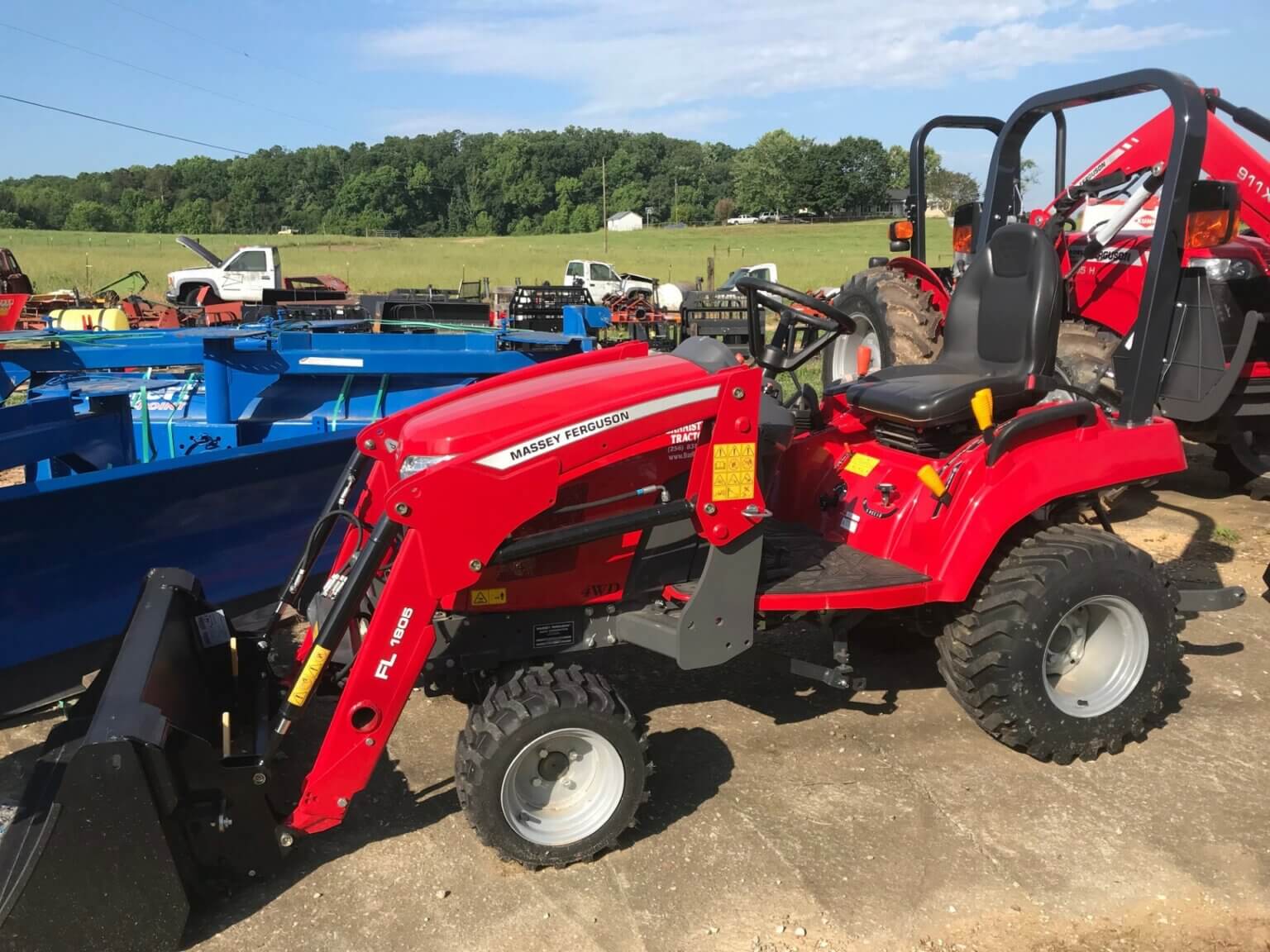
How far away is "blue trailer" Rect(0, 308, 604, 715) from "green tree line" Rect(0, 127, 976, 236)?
2665 inches

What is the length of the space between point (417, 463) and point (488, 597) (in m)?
0.47

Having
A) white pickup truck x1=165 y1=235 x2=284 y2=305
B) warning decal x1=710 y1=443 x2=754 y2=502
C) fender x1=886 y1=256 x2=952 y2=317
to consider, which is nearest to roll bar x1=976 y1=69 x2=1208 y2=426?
warning decal x1=710 y1=443 x2=754 y2=502

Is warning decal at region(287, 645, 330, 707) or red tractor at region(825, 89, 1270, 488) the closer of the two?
warning decal at region(287, 645, 330, 707)

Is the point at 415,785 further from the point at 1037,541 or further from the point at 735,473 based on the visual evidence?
the point at 1037,541

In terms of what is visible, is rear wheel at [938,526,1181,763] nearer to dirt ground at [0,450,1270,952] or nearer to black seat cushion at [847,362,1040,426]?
dirt ground at [0,450,1270,952]

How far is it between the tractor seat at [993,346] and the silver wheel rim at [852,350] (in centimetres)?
283

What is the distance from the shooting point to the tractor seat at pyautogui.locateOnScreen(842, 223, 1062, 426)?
361cm

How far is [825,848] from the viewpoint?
3104 millimetres

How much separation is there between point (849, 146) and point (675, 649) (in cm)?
9222

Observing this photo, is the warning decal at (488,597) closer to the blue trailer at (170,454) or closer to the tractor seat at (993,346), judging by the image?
the blue trailer at (170,454)

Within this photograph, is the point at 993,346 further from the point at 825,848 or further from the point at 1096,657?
the point at 825,848

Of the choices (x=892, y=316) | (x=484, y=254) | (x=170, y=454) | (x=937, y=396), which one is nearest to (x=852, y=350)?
(x=892, y=316)

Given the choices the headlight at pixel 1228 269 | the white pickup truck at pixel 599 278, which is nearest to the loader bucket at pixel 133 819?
the headlight at pixel 1228 269

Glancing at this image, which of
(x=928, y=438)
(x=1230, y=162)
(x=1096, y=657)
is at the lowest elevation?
(x=1096, y=657)
